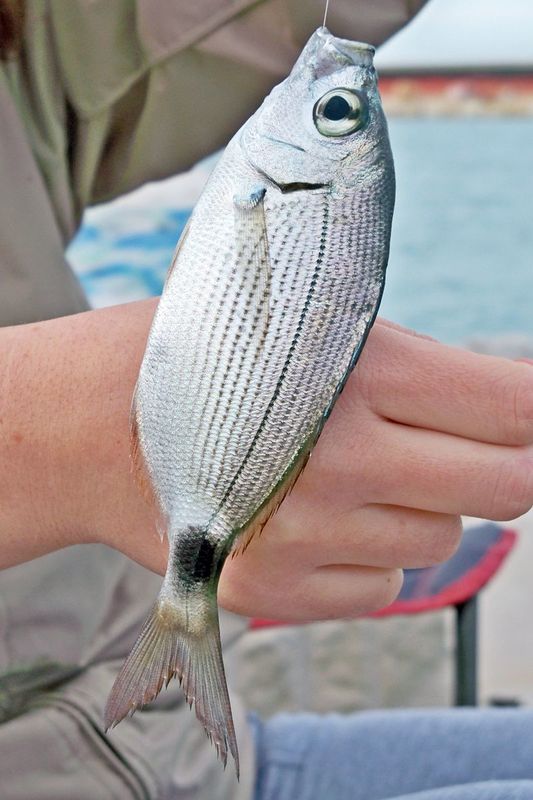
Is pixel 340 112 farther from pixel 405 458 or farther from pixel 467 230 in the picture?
pixel 467 230

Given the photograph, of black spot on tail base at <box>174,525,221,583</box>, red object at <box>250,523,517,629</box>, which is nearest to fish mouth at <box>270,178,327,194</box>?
black spot on tail base at <box>174,525,221,583</box>

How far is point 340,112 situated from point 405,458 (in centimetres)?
25

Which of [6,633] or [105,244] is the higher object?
[105,244]

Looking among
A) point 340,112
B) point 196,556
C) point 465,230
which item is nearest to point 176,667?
point 196,556

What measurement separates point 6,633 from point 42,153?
51 centimetres

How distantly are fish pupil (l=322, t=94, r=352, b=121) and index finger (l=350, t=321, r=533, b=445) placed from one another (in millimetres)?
157

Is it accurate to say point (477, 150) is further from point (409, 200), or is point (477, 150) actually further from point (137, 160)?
point (137, 160)

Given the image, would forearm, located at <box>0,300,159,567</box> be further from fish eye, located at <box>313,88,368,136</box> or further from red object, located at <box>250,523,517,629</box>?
red object, located at <box>250,523,517,629</box>

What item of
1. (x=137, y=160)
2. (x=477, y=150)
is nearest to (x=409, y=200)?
(x=477, y=150)

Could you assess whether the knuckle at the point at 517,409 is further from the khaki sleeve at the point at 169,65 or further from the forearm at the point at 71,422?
the khaki sleeve at the point at 169,65

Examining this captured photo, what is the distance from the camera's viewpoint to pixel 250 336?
59 cm

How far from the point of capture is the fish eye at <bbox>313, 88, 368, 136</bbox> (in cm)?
61

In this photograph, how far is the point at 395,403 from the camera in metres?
0.66

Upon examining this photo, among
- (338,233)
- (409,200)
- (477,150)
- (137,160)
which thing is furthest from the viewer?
(477,150)
